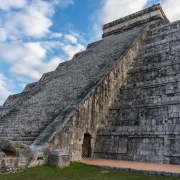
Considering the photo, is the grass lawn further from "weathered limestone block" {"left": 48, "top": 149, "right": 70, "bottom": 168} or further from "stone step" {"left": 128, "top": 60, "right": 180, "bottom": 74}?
"stone step" {"left": 128, "top": 60, "right": 180, "bottom": 74}

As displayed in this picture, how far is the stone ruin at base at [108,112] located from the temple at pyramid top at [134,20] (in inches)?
161

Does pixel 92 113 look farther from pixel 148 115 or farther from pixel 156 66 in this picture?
pixel 156 66

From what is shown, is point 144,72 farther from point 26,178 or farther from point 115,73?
point 26,178

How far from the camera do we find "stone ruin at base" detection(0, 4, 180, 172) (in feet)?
25.1

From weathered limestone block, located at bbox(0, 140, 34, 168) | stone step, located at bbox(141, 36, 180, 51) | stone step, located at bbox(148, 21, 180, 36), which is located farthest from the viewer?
stone step, located at bbox(148, 21, 180, 36)

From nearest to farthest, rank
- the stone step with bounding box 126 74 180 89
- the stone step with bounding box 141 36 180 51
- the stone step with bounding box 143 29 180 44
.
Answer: the stone step with bounding box 126 74 180 89
the stone step with bounding box 141 36 180 51
the stone step with bounding box 143 29 180 44

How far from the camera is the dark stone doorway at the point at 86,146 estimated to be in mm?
9320

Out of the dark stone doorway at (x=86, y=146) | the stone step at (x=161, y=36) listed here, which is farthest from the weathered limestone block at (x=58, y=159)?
the stone step at (x=161, y=36)

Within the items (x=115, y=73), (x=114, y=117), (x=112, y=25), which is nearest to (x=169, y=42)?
(x=115, y=73)

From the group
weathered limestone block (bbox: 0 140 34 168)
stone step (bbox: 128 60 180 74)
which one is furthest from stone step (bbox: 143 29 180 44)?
weathered limestone block (bbox: 0 140 34 168)

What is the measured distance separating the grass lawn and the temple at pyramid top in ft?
47.9

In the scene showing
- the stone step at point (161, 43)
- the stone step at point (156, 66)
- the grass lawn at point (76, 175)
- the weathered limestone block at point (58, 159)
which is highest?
the stone step at point (161, 43)

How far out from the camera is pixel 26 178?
566cm

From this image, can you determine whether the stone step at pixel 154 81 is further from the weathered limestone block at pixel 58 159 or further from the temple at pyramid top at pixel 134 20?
the temple at pyramid top at pixel 134 20
